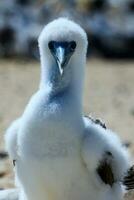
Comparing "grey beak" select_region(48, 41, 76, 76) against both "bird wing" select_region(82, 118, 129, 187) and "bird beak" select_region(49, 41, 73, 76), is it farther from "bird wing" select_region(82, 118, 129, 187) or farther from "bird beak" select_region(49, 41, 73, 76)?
"bird wing" select_region(82, 118, 129, 187)

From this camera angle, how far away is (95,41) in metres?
17.7

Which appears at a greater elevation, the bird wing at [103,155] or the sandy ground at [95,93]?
the sandy ground at [95,93]

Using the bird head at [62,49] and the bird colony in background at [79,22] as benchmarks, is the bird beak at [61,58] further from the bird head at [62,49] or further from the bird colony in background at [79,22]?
the bird colony in background at [79,22]

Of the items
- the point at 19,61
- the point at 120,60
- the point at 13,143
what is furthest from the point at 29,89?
the point at 13,143

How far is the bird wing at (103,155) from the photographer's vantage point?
5.41m

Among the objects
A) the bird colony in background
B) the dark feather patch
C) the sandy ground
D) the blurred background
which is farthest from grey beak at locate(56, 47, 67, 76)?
the bird colony in background

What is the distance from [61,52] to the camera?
212 inches

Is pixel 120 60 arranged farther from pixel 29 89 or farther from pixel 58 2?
pixel 29 89

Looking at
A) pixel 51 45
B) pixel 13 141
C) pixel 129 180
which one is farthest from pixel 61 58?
pixel 129 180

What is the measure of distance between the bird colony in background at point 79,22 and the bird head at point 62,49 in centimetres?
1058

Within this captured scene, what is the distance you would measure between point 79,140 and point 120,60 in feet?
39.5

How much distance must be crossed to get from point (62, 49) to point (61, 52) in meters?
0.03

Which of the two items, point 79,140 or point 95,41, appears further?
point 95,41

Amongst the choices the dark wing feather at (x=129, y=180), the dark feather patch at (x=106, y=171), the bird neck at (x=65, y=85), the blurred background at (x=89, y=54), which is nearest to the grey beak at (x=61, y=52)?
the bird neck at (x=65, y=85)
